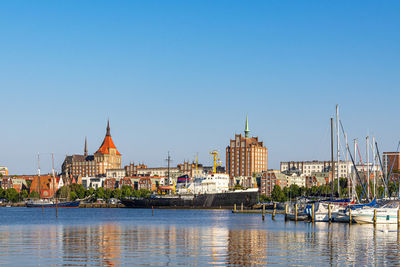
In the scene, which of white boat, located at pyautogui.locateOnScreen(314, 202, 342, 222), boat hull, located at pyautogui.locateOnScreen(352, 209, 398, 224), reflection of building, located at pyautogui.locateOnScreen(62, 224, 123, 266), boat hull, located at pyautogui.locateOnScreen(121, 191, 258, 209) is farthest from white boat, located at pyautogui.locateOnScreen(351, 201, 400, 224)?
boat hull, located at pyautogui.locateOnScreen(121, 191, 258, 209)

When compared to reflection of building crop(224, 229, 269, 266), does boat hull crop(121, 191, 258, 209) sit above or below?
below

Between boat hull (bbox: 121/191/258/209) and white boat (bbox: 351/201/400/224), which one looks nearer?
white boat (bbox: 351/201/400/224)

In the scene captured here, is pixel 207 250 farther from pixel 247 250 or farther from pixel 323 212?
pixel 323 212

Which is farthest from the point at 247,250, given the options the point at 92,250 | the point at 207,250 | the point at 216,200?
the point at 216,200

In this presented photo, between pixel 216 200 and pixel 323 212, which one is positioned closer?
pixel 323 212

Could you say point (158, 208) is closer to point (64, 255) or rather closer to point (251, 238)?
point (251, 238)

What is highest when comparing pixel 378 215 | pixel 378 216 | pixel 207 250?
pixel 378 215

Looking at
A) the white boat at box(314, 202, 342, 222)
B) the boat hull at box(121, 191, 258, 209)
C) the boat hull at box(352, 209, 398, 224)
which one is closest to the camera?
the boat hull at box(352, 209, 398, 224)

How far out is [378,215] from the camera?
7462 centimetres

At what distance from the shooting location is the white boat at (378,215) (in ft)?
243

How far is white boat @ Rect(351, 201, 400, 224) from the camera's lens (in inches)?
2921

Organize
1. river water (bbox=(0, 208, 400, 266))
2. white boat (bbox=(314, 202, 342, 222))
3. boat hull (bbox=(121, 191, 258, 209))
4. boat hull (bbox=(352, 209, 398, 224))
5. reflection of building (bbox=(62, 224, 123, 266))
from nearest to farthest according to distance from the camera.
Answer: river water (bbox=(0, 208, 400, 266)) < reflection of building (bbox=(62, 224, 123, 266)) < boat hull (bbox=(352, 209, 398, 224)) < white boat (bbox=(314, 202, 342, 222)) < boat hull (bbox=(121, 191, 258, 209))

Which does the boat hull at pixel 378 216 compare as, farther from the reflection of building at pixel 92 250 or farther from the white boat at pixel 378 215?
the reflection of building at pixel 92 250

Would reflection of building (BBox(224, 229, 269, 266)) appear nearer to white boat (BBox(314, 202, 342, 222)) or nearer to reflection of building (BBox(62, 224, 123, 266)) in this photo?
reflection of building (BBox(62, 224, 123, 266))
